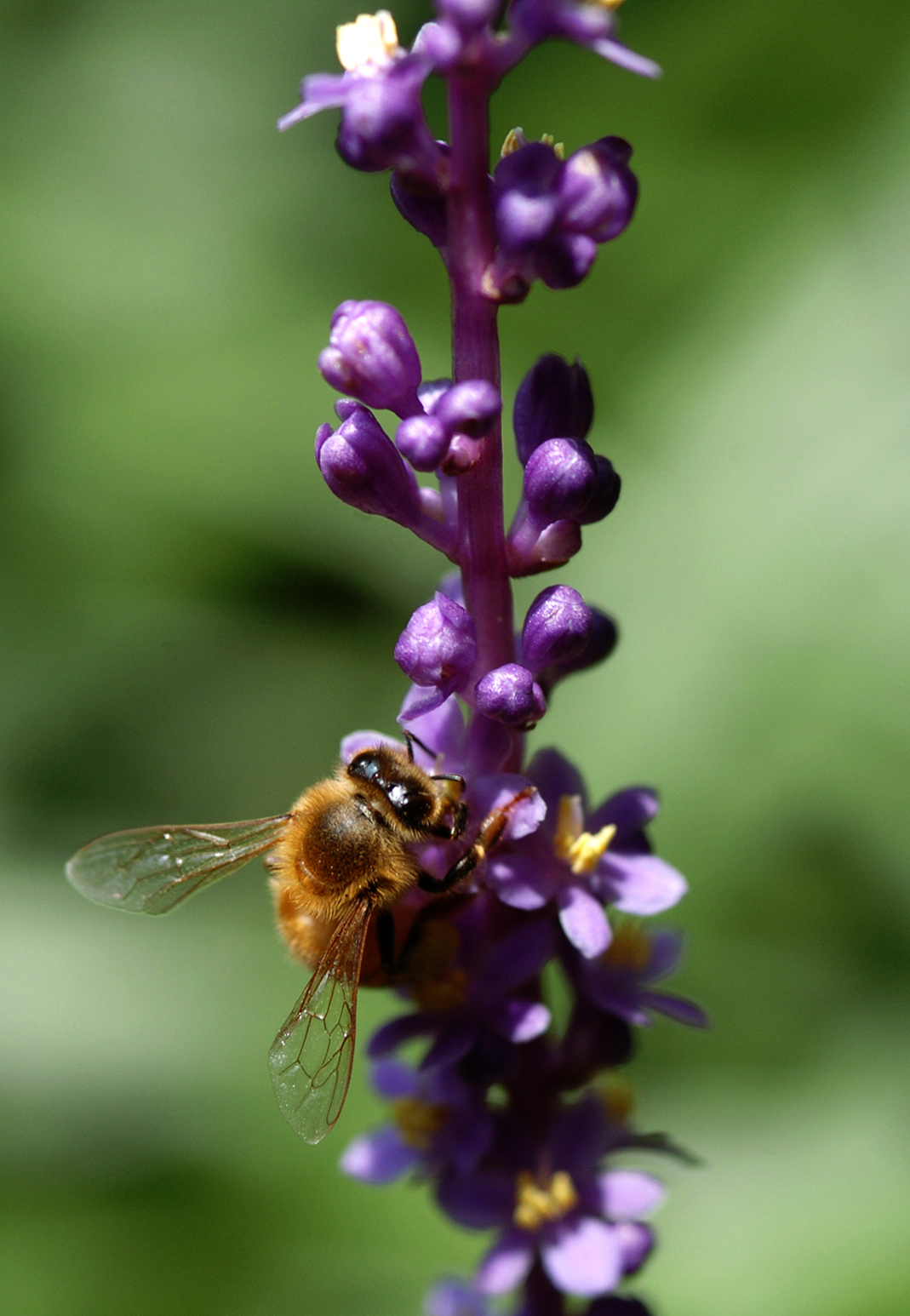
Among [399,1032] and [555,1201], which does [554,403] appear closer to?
[399,1032]

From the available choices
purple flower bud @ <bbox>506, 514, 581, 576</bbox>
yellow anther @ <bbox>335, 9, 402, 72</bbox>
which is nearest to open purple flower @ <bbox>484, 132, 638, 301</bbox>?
yellow anther @ <bbox>335, 9, 402, 72</bbox>

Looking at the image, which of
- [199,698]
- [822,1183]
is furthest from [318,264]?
[822,1183]

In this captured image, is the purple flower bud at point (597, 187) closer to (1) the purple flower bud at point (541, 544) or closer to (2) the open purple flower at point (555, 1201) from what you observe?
(1) the purple flower bud at point (541, 544)

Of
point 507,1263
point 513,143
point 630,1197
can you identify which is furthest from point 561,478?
point 507,1263

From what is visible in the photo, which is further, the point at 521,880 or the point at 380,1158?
the point at 380,1158

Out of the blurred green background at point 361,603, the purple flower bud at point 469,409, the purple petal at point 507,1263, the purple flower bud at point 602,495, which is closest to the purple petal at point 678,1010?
the purple petal at point 507,1263
